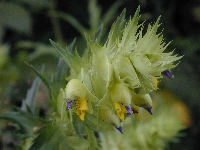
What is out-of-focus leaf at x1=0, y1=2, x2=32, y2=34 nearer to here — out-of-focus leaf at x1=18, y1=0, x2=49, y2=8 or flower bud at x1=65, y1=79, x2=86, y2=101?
out-of-focus leaf at x1=18, y1=0, x2=49, y2=8

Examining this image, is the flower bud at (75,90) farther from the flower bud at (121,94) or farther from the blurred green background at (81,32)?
the blurred green background at (81,32)

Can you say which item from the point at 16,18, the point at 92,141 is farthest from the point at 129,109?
the point at 16,18

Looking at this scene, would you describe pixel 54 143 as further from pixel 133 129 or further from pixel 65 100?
pixel 133 129

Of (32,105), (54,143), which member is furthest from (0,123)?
(54,143)

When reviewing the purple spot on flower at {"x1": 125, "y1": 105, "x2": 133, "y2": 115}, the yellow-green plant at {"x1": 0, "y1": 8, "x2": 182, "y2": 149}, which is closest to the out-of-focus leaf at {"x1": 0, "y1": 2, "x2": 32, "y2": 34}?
the yellow-green plant at {"x1": 0, "y1": 8, "x2": 182, "y2": 149}

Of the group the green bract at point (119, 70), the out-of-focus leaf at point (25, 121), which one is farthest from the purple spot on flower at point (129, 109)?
the out-of-focus leaf at point (25, 121)
